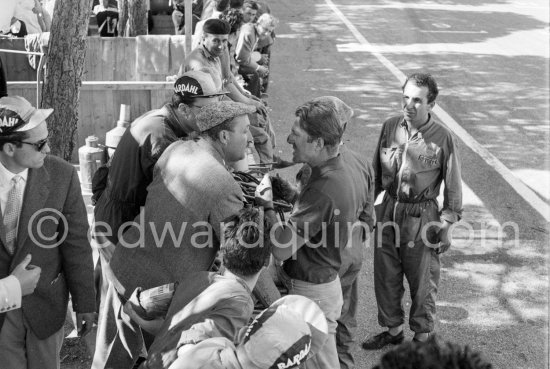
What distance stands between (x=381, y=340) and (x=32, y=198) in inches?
128

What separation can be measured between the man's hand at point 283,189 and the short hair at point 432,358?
2769 millimetres

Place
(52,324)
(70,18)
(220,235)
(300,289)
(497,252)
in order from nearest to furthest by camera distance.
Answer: (220,235), (52,324), (300,289), (70,18), (497,252)

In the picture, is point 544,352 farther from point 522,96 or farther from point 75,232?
point 522,96

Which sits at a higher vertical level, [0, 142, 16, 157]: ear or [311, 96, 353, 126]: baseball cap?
[311, 96, 353, 126]: baseball cap

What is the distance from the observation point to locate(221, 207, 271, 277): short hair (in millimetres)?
3666

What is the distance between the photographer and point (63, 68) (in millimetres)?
7289

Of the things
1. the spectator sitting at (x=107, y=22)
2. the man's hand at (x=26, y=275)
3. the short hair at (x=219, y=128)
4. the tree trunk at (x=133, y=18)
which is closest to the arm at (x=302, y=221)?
the short hair at (x=219, y=128)

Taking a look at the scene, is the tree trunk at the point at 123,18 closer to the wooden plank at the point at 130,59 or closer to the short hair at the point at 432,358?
the wooden plank at the point at 130,59

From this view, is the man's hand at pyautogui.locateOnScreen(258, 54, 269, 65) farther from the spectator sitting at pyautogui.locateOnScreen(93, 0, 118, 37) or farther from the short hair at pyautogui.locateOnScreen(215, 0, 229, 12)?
the spectator sitting at pyautogui.locateOnScreen(93, 0, 118, 37)

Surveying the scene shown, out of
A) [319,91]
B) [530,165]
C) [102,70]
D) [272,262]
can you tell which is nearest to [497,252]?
[530,165]

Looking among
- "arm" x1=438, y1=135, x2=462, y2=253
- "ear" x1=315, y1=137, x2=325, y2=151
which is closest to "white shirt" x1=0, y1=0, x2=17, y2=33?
"ear" x1=315, y1=137, x2=325, y2=151

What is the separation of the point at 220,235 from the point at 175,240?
10.9 inches

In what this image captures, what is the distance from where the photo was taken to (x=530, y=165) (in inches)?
416

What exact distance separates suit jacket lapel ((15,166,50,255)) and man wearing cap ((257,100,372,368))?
1279 millimetres
